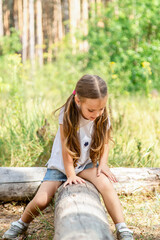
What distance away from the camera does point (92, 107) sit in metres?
2.35

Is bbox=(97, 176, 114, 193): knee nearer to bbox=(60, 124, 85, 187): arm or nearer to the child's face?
bbox=(60, 124, 85, 187): arm

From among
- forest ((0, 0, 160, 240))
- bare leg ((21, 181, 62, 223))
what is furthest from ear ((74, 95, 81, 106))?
bare leg ((21, 181, 62, 223))

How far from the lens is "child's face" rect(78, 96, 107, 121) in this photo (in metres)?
2.33

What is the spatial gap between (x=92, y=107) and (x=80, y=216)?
2.82 feet

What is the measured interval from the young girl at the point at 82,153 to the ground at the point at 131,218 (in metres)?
0.18

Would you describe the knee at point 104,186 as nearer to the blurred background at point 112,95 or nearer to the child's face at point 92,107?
the child's face at point 92,107

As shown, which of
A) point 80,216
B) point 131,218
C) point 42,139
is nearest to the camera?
point 80,216

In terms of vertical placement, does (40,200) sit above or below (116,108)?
below

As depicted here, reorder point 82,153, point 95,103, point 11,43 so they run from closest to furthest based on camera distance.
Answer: point 95,103 → point 82,153 → point 11,43

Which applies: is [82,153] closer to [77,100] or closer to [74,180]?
[74,180]

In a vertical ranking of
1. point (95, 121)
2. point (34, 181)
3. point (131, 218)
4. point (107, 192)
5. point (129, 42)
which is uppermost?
point (129, 42)

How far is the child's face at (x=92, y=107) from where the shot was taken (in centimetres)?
233

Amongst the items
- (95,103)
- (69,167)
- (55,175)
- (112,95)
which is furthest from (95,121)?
(112,95)

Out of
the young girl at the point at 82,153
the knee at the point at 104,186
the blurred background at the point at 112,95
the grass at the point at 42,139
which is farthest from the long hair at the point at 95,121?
the grass at the point at 42,139
